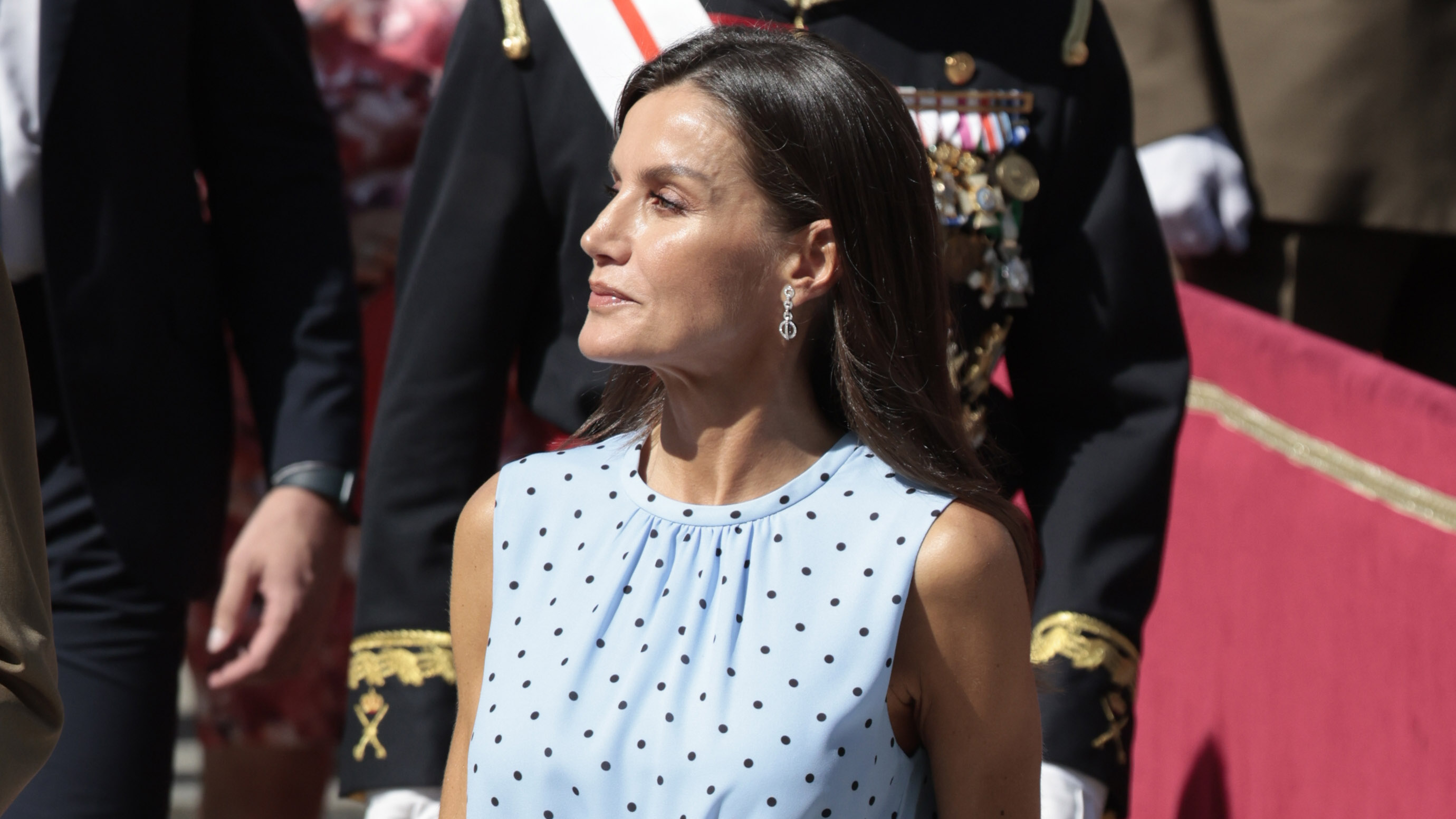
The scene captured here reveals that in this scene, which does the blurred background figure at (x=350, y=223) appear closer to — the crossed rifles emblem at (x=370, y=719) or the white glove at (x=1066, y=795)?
the crossed rifles emblem at (x=370, y=719)

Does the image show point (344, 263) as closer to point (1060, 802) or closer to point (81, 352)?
point (81, 352)

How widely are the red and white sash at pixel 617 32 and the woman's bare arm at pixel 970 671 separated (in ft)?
2.49

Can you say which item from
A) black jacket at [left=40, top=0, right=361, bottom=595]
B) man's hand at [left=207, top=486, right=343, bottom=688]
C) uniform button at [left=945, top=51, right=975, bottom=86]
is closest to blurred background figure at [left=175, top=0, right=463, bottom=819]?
black jacket at [left=40, top=0, right=361, bottom=595]

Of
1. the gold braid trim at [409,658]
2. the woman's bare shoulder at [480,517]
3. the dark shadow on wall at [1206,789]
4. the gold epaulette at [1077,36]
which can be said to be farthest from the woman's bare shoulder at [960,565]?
the dark shadow on wall at [1206,789]

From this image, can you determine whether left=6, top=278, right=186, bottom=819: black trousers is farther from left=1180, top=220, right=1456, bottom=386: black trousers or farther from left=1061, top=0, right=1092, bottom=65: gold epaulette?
left=1180, top=220, right=1456, bottom=386: black trousers

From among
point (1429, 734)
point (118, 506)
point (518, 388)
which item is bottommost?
point (1429, 734)

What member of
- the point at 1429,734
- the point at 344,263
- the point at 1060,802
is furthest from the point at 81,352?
the point at 1429,734

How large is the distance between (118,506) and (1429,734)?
1.68 metres

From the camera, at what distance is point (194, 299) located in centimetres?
258

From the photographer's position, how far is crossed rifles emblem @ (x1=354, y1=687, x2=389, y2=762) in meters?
2.11

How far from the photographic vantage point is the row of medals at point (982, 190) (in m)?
2.21

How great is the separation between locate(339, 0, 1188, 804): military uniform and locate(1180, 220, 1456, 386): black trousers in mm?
1242

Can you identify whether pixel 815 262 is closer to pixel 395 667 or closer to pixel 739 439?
pixel 739 439

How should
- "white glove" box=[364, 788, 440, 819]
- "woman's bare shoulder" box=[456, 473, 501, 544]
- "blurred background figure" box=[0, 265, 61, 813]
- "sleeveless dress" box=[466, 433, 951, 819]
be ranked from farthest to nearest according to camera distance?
"white glove" box=[364, 788, 440, 819] < "woman's bare shoulder" box=[456, 473, 501, 544] < "sleeveless dress" box=[466, 433, 951, 819] < "blurred background figure" box=[0, 265, 61, 813]
